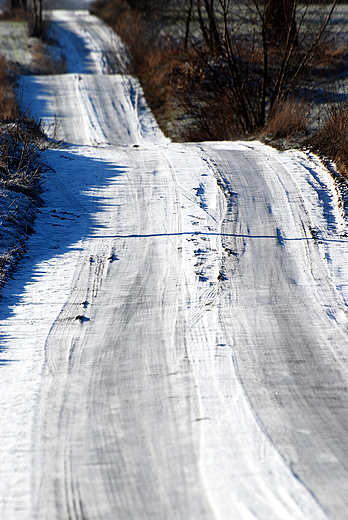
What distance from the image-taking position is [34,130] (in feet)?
24.5

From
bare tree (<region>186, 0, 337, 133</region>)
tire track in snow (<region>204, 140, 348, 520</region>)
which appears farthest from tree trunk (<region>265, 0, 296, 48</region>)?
tire track in snow (<region>204, 140, 348, 520</region>)

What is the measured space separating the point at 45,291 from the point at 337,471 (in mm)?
2594

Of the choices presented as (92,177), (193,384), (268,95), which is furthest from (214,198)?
(268,95)

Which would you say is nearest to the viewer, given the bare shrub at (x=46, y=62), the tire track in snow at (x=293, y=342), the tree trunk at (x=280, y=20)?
the tire track in snow at (x=293, y=342)

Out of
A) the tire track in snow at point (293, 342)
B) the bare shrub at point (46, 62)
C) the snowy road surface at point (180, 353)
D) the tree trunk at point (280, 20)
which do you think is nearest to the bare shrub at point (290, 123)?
the tree trunk at point (280, 20)

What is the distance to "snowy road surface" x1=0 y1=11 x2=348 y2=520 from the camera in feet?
6.98

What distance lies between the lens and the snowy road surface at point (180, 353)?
6.98ft

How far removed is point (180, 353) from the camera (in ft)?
9.76

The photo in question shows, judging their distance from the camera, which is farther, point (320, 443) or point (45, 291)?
point (45, 291)

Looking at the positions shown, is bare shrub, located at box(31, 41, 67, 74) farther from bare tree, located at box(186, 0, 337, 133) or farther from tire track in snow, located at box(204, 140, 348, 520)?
tire track in snow, located at box(204, 140, 348, 520)

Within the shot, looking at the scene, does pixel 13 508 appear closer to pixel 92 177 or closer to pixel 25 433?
pixel 25 433

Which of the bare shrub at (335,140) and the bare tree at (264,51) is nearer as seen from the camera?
the bare shrub at (335,140)

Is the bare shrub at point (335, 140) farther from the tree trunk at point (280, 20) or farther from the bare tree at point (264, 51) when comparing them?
the tree trunk at point (280, 20)

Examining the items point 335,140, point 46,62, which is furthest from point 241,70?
point 46,62
